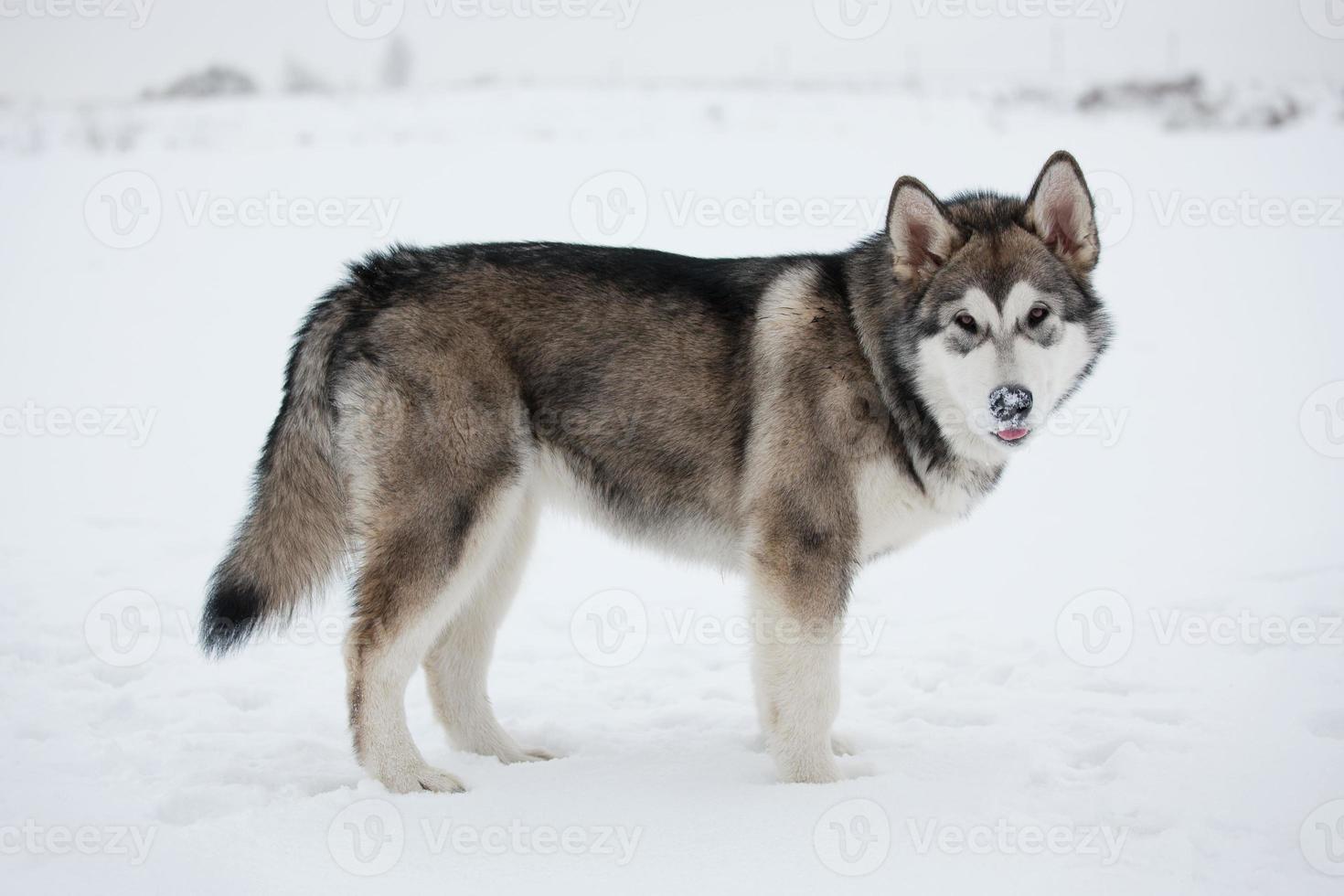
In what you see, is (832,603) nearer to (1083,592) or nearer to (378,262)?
(378,262)

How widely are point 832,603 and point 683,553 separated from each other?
729 mm

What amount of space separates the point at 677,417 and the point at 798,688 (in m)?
1.15

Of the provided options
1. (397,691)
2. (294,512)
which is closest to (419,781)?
(397,691)

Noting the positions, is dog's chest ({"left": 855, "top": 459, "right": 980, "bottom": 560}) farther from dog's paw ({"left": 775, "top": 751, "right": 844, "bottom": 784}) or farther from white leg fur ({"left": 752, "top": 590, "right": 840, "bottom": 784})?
dog's paw ({"left": 775, "top": 751, "right": 844, "bottom": 784})

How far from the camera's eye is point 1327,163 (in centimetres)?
1380

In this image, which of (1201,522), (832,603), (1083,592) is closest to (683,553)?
(832,603)

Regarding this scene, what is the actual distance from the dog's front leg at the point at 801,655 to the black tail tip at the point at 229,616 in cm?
189

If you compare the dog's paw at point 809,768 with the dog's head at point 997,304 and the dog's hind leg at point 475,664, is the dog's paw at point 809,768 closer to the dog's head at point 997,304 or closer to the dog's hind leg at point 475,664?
A: the dog's hind leg at point 475,664

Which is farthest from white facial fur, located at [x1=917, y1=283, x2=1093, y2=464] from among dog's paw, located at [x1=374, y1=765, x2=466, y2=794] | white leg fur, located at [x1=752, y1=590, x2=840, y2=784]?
dog's paw, located at [x1=374, y1=765, x2=466, y2=794]

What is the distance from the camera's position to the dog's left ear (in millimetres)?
4105

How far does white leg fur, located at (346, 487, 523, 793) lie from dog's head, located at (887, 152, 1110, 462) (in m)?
1.80

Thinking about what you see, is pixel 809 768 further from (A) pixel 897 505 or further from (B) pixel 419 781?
(B) pixel 419 781

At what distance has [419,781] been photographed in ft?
13.4

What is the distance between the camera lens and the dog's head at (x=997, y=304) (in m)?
3.94
